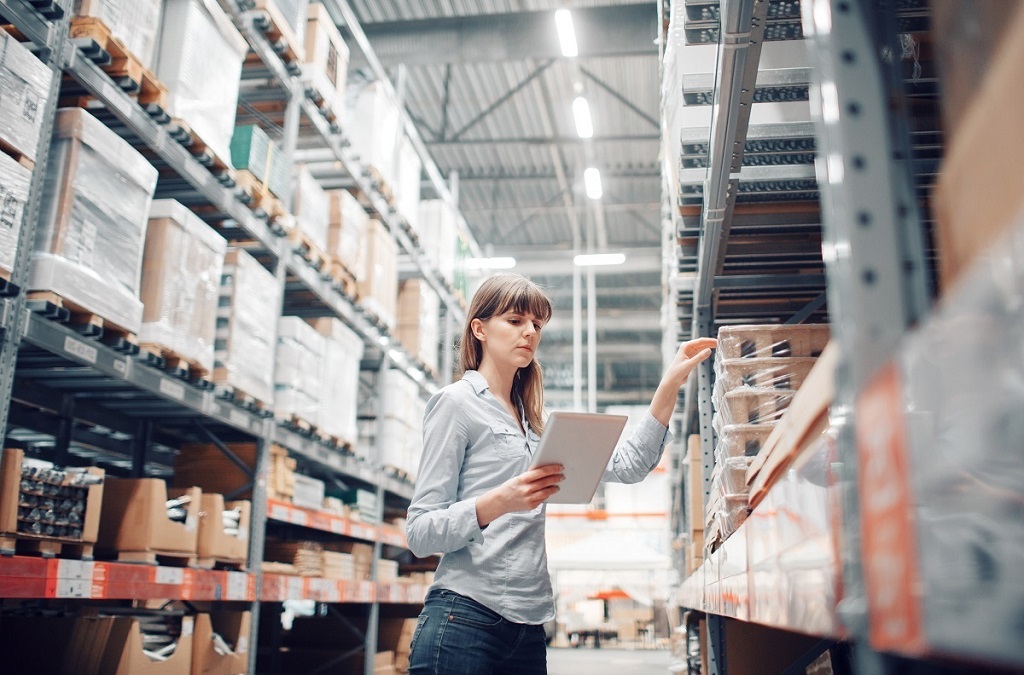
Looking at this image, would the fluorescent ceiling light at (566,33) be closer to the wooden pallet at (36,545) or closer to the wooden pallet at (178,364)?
the wooden pallet at (178,364)

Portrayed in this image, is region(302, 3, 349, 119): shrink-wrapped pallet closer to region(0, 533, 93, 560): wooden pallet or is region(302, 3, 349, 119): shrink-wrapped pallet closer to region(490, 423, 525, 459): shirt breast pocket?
region(0, 533, 93, 560): wooden pallet

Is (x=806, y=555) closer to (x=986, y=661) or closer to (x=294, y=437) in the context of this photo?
(x=986, y=661)

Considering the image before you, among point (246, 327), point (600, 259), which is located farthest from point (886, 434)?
point (600, 259)

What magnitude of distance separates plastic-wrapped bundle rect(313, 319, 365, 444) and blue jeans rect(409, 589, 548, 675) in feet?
13.9

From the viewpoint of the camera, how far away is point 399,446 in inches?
324

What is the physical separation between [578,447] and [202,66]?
3539 mm

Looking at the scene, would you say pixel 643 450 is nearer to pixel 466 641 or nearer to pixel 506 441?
pixel 506 441

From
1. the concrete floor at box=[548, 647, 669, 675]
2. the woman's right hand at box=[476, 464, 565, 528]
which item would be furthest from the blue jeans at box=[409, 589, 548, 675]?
the concrete floor at box=[548, 647, 669, 675]

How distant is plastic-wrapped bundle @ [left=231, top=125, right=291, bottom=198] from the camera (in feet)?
17.1

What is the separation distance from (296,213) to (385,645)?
463 cm

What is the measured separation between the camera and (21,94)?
3.25m

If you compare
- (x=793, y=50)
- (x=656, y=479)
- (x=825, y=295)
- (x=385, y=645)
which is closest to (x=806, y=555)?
(x=793, y=50)

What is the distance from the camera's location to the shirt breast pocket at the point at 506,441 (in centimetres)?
238

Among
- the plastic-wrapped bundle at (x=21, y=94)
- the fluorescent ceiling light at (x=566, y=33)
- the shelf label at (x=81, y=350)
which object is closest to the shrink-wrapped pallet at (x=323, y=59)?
the plastic-wrapped bundle at (x=21, y=94)
